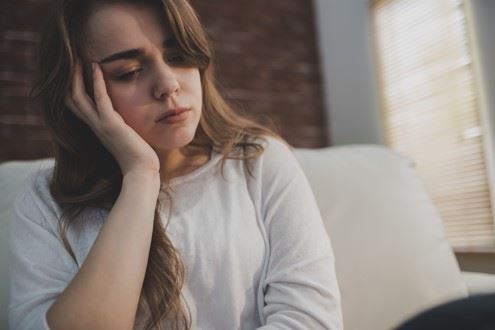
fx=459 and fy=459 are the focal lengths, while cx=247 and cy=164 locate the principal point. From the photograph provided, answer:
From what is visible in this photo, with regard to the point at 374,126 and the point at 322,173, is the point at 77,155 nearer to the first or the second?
the point at 322,173

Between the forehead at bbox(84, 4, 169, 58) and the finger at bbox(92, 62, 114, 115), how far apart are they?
0.04 meters

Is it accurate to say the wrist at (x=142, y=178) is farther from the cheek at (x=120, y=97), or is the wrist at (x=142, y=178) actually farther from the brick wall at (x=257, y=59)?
the brick wall at (x=257, y=59)

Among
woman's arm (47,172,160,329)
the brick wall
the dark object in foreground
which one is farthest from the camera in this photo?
the brick wall

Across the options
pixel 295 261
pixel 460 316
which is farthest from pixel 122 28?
pixel 460 316

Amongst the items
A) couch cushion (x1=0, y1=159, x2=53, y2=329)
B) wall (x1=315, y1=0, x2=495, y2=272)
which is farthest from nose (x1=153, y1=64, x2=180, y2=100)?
wall (x1=315, y1=0, x2=495, y2=272)

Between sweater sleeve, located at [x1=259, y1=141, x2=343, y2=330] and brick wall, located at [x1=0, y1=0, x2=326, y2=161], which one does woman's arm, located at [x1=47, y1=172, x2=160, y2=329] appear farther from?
brick wall, located at [x1=0, y1=0, x2=326, y2=161]

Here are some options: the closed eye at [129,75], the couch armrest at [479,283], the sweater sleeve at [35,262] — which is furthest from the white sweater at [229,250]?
the couch armrest at [479,283]

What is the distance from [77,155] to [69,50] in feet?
0.77

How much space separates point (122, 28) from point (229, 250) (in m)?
0.47

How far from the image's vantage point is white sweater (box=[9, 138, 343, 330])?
82 centimetres

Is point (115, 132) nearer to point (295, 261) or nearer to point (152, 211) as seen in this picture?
point (152, 211)

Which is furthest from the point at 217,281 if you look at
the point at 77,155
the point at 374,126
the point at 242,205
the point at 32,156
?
the point at 374,126

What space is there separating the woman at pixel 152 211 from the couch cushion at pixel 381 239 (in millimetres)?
315

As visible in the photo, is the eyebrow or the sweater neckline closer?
the eyebrow
